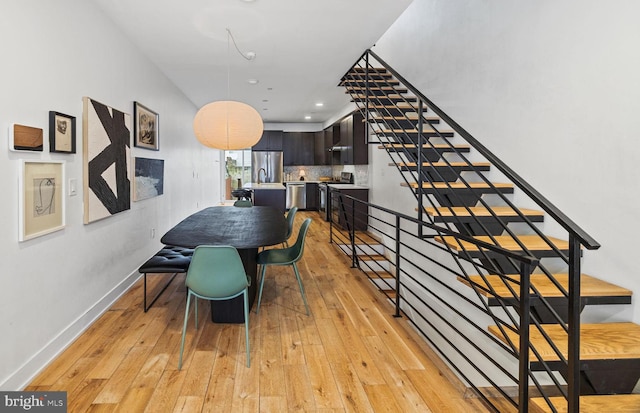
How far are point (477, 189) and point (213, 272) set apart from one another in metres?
2.30

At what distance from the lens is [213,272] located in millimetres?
2289

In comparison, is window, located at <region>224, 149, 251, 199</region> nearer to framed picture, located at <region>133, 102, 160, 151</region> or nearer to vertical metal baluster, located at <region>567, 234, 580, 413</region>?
framed picture, located at <region>133, 102, 160, 151</region>

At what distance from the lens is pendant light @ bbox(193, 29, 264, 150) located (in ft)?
12.2

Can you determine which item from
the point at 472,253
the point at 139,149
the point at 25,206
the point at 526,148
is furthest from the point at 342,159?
the point at 25,206

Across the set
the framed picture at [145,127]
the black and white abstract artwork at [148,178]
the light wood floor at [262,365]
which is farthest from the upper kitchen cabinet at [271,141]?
the light wood floor at [262,365]

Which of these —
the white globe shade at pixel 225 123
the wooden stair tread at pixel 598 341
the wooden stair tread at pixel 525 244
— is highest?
the white globe shade at pixel 225 123

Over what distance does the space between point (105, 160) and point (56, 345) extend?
1592mm

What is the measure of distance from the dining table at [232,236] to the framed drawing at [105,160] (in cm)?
68

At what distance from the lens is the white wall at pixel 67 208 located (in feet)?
6.51

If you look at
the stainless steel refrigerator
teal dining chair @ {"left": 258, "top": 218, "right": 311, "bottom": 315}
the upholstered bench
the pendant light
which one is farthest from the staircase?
the stainless steel refrigerator

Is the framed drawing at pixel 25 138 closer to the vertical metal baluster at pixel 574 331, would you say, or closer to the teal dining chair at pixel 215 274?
the teal dining chair at pixel 215 274

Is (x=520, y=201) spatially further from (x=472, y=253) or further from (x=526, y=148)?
(x=472, y=253)

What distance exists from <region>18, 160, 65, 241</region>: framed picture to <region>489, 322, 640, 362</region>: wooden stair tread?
9.22 feet

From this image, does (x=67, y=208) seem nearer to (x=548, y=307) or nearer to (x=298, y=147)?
(x=548, y=307)
